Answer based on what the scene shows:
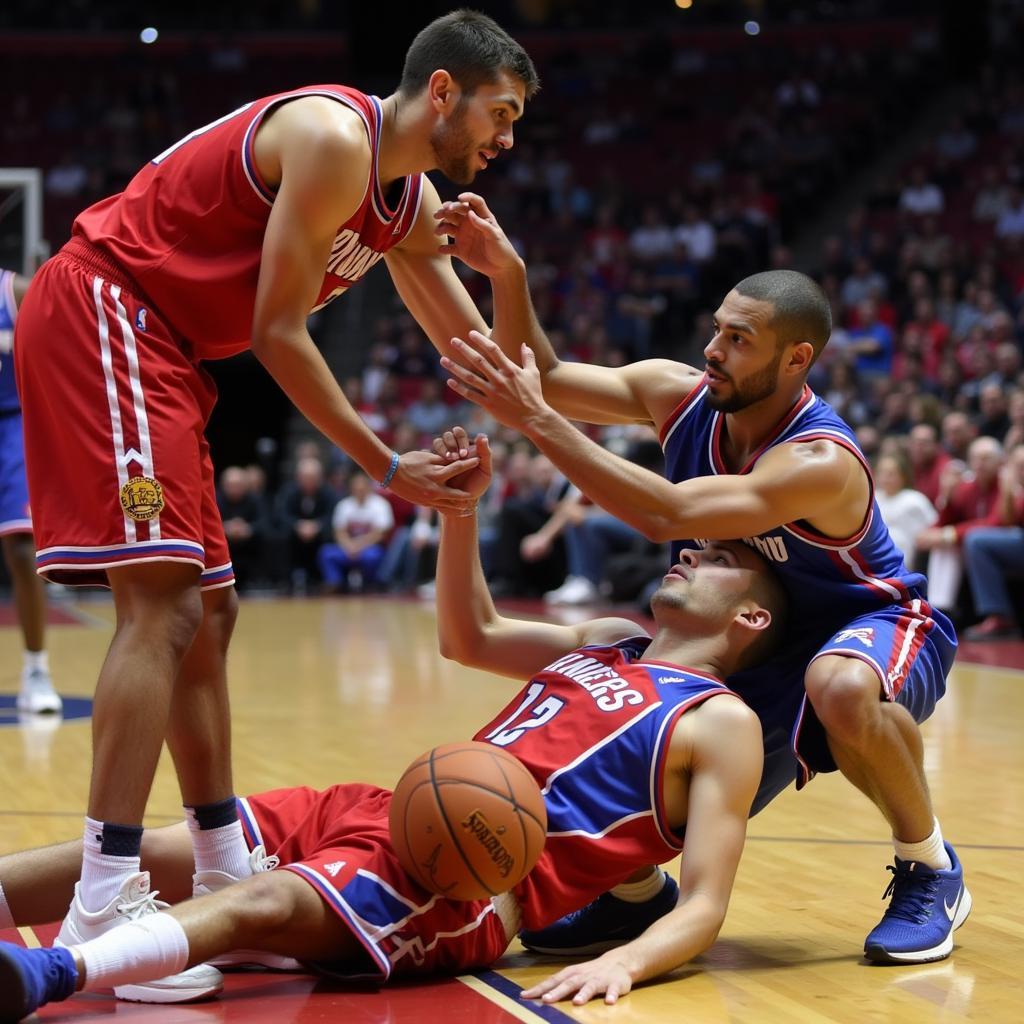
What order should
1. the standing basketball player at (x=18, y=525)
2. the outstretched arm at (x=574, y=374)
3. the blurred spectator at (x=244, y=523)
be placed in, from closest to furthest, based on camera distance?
the outstretched arm at (x=574, y=374) → the standing basketball player at (x=18, y=525) → the blurred spectator at (x=244, y=523)

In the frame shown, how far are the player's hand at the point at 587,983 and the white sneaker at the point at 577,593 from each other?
9844 mm

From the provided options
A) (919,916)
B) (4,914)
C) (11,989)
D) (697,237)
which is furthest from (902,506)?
(697,237)

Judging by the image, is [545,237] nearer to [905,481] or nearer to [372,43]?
[372,43]

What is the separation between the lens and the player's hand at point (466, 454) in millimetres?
3553

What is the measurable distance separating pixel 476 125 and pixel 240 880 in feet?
5.87

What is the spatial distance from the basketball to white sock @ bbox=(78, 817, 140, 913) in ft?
1.86

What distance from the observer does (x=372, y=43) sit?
2197cm

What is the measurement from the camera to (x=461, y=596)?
12.7 feet

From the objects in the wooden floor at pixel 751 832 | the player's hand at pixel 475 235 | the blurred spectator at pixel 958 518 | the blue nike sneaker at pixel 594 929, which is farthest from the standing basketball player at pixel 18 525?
the blurred spectator at pixel 958 518

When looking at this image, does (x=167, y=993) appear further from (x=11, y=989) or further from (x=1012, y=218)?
(x=1012, y=218)

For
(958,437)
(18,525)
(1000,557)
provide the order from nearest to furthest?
1. (18,525)
2. (1000,557)
3. (958,437)

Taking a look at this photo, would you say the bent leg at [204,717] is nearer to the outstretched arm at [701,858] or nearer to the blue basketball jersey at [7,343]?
the outstretched arm at [701,858]

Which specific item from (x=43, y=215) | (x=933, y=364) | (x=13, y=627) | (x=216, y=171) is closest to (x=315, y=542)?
(x=13, y=627)

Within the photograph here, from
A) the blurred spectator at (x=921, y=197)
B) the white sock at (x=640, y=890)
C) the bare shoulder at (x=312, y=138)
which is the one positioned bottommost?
the white sock at (x=640, y=890)
